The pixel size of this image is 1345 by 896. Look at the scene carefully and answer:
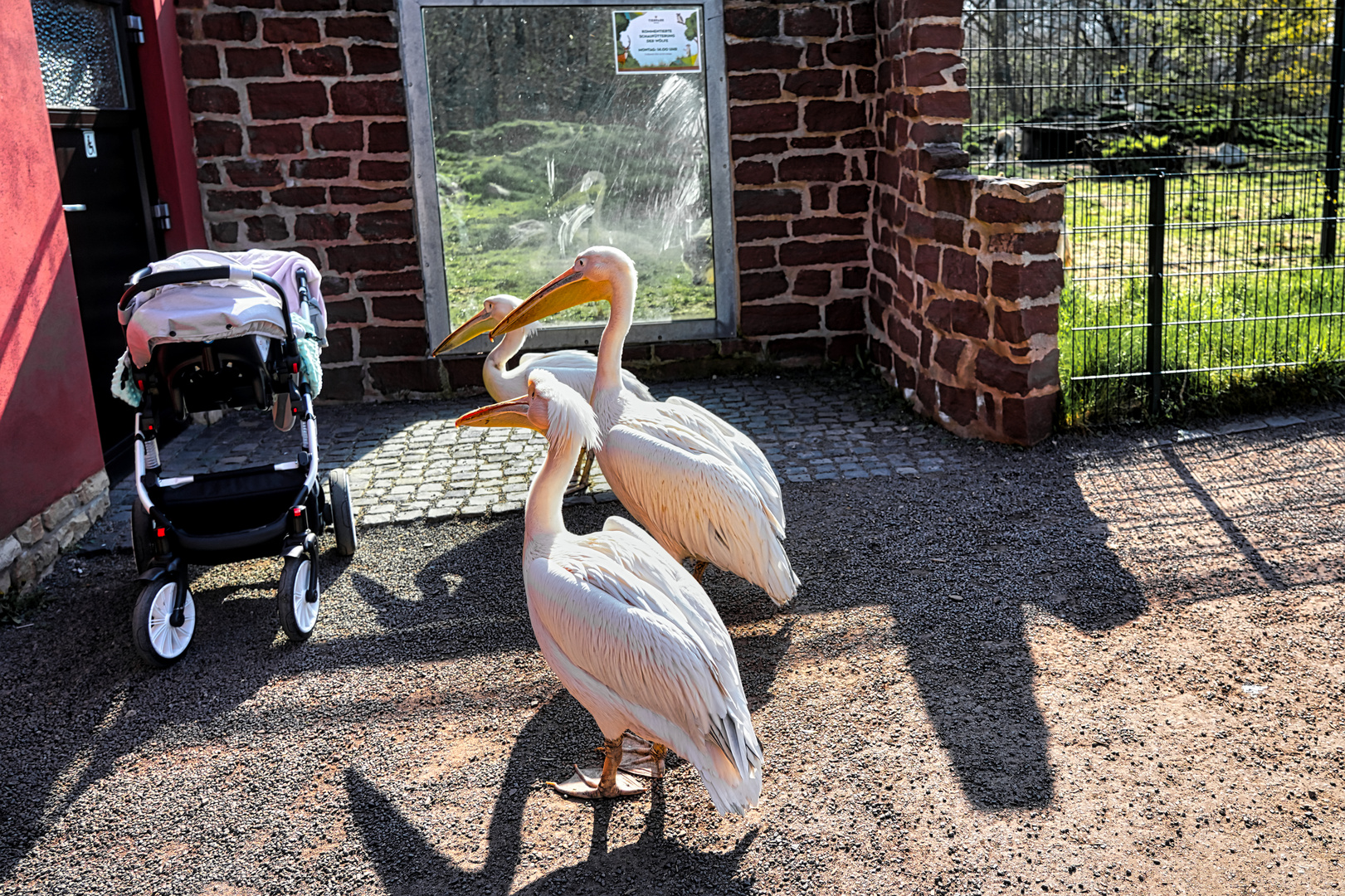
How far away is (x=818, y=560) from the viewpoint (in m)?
5.18

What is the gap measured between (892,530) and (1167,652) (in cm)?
149

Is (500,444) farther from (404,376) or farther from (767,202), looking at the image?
(767,202)

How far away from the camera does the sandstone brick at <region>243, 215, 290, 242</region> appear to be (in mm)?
7902

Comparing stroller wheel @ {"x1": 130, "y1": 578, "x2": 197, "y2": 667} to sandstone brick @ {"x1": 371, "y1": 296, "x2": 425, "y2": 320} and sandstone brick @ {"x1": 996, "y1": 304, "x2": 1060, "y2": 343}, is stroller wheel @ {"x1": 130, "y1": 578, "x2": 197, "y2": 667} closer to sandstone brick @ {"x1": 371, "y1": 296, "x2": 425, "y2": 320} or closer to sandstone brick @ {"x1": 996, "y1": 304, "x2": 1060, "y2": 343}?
sandstone brick @ {"x1": 371, "y1": 296, "x2": 425, "y2": 320}

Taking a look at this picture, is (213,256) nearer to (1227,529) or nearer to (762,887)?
(762,887)

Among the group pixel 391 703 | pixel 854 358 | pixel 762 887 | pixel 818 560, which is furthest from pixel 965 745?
pixel 854 358

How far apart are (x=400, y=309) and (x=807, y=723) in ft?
17.3

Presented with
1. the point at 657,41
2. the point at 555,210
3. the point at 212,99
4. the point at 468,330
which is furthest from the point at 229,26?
the point at 468,330

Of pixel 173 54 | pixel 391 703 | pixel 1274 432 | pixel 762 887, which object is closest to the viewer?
pixel 762 887

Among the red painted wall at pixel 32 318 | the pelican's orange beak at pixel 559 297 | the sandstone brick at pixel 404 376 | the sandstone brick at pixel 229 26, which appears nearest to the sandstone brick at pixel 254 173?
the sandstone brick at pixel 229 26

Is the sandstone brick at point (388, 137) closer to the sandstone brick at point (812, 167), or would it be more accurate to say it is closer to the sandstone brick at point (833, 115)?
the sandstone brick at point (812, 167)

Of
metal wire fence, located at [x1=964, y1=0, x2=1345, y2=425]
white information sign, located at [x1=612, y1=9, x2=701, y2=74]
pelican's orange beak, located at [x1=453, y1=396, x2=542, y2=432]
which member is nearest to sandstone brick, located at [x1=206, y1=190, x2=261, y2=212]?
white information sign, located at [x1=612, y1=9, x2=701, y2=74]

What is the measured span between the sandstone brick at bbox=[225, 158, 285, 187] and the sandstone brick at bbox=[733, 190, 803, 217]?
3.24 meters

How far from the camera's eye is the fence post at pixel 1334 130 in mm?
9125
